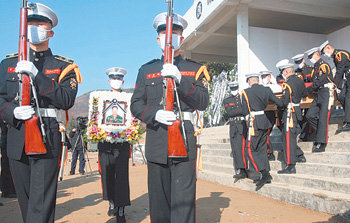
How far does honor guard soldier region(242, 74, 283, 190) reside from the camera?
598 cm

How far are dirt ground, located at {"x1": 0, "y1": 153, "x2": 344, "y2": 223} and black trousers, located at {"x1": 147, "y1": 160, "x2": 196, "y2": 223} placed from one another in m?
1.85

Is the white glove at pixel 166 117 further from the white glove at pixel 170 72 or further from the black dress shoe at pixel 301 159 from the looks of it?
the black dress shoe at pixel 301 159

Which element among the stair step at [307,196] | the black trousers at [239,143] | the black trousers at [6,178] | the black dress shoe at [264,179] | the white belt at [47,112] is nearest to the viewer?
the white belt at [47,112]

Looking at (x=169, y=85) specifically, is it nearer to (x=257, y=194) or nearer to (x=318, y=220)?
(x=318, y=220)

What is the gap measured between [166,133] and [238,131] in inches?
185

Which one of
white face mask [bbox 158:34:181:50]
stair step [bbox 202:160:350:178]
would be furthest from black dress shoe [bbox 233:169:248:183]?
white face mask [bbox 158:34:181:50]

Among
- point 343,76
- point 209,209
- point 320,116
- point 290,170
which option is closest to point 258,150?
point 290,170

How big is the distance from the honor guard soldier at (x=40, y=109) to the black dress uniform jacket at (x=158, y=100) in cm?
64

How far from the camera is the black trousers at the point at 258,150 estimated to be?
594cm

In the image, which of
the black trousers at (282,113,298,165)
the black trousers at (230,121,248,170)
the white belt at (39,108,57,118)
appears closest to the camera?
the white belt at (39,108,57,118)

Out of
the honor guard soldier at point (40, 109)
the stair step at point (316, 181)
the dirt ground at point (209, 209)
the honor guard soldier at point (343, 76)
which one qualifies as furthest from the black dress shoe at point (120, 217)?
the honor guard soldier at point (343, 76)

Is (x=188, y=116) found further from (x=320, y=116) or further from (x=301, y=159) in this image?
(x=320, y=116)

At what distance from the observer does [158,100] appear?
2.87 metres

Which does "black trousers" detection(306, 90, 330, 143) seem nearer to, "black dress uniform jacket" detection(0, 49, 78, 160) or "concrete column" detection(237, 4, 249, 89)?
"black dress uniform jacket" detection(0, 49, 78, 160)
